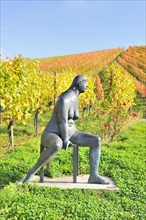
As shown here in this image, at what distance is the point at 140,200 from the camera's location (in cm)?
583

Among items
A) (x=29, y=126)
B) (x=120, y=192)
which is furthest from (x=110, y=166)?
(x=29, y=126)

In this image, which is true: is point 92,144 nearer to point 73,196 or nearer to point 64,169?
point 73,196

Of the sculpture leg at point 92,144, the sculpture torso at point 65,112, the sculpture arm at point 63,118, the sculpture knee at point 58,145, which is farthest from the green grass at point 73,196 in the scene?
the sculpture torso at point 65,112

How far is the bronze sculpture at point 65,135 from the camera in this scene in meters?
5.68

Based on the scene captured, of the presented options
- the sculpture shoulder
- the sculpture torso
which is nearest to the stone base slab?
the sculpture torso

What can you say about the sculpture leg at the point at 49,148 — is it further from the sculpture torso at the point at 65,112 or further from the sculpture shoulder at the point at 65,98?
the sculpture shoulder at the point at 65,98

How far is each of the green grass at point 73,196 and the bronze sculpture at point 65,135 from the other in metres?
0.45

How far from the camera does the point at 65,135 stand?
18.9ft

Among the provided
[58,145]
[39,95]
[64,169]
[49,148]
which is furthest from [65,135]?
[39,95]

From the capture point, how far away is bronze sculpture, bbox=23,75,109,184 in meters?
5.68

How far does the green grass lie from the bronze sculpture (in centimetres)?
45

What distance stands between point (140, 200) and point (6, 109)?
19.8ft

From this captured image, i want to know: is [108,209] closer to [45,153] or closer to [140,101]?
[45,153]

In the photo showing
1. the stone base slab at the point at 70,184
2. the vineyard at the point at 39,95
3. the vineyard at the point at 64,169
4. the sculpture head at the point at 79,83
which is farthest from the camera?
the vineyard at the point at 39,95
